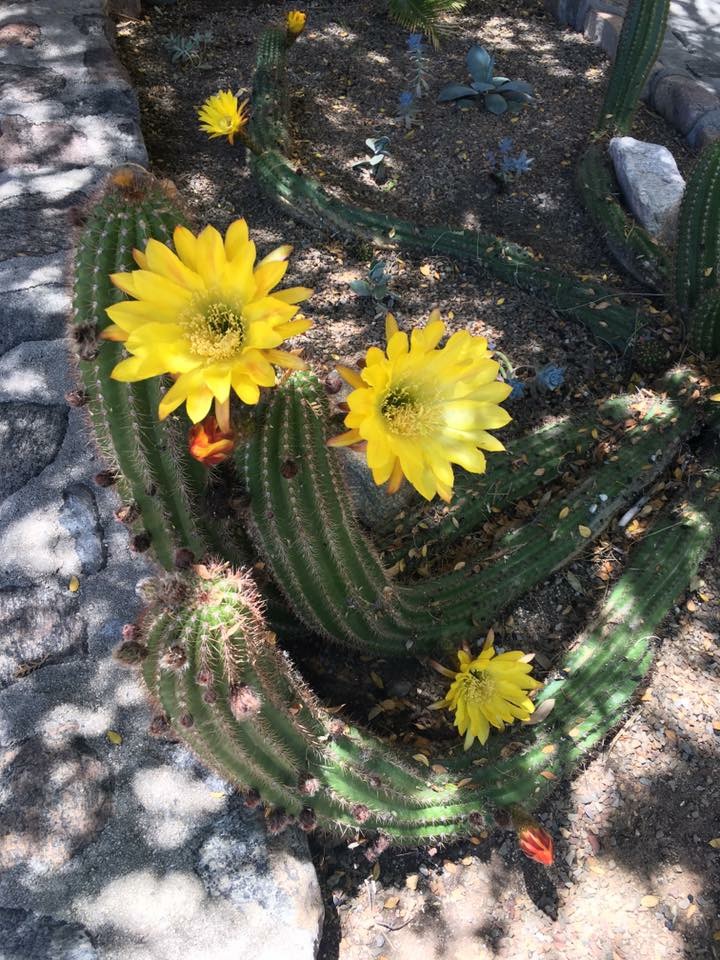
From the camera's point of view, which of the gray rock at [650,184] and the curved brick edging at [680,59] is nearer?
the gray rock at [650,184]

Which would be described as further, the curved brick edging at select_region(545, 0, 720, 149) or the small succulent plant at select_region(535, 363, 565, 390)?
the curved brick edging at select_region(545, 0, 720, 149)

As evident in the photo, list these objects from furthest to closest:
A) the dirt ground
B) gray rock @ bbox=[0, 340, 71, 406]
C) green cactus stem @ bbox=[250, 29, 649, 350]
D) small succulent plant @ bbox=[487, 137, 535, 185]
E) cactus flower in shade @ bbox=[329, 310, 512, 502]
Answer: small succulent plant @ bbox=[487, 137, 535, 185] < green cactus stem @ bbox=[250, 29, 649, 350] < gray rock @ bbox=[0, 340, 71, 406] < the dirt ground < cactus flower in shade @ bbox=[329, 310, 512, 502]

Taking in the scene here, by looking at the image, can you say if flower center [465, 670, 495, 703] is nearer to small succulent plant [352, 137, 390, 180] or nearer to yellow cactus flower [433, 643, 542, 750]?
yellow cactus flower [433, 643, 542, 750]

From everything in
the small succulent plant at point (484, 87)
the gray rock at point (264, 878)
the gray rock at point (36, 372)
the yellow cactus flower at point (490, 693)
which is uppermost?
the small succulent plant at point (484, 87)

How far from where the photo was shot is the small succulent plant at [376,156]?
3502 mm

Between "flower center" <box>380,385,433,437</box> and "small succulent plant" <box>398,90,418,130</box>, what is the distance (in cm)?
299

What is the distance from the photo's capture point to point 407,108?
3855 mm

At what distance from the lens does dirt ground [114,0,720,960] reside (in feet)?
6.20

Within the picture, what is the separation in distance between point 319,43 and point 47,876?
181 inches

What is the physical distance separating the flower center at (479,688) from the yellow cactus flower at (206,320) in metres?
1.10

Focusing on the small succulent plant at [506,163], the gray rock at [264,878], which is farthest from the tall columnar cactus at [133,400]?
the small succulent plant at [506,163]

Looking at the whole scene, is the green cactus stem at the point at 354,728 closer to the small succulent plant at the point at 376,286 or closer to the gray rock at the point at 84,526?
the gray rock at the point at 84,526

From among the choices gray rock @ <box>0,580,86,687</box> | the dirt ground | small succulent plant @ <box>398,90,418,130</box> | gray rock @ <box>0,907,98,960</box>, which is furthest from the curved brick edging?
gray rock @ <box>0,907,98,960</box>

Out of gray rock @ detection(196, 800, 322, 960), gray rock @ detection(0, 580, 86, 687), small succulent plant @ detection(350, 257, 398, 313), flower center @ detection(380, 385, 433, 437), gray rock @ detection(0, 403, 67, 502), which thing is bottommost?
gray rock @ detection(196, 800, 322, 960)
